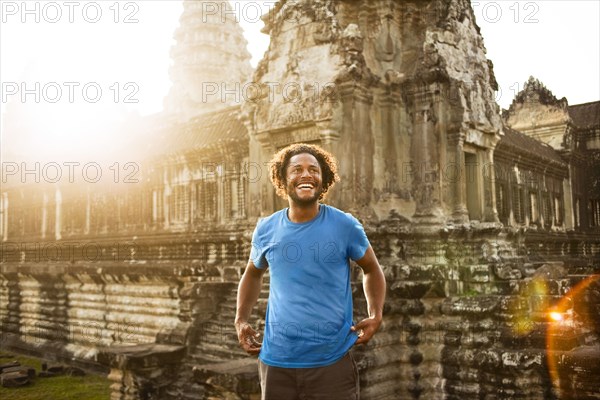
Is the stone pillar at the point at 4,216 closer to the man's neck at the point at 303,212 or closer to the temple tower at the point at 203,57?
the temple tower at the point at 203,57

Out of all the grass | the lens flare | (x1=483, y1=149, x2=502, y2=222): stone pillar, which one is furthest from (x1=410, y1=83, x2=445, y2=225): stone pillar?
the grass

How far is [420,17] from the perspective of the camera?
9375mm

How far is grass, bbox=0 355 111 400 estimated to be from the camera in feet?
34.7

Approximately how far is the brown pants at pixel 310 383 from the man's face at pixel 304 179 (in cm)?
84

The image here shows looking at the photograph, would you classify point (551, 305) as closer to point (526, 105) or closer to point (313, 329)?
point (313, 329)

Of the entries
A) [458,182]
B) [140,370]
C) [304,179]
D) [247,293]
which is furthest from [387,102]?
[247,293]

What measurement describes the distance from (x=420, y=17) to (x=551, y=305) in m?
4.77

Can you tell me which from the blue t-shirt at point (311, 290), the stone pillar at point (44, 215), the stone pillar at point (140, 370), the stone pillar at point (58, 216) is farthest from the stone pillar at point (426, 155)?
the stone pillar at point (44, 215)

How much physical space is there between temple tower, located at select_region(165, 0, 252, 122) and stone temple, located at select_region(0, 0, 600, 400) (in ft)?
45.8

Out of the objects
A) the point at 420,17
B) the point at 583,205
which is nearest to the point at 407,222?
the point at 420,17

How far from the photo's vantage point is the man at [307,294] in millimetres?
2951

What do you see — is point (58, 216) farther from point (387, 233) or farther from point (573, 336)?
point (573, 336)

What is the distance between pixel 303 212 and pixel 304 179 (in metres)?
0.17

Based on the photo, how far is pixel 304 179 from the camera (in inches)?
125
